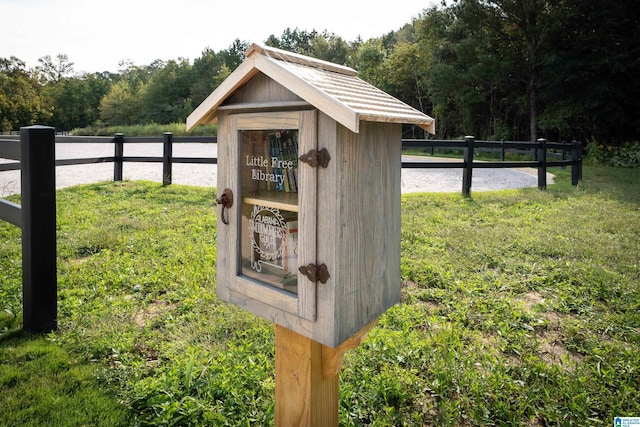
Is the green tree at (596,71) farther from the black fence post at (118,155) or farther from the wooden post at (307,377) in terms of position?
the wooden post at (307,377)

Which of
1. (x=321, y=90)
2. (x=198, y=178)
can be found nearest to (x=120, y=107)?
(x=198, y=178)

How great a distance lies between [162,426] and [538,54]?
22.6 metres

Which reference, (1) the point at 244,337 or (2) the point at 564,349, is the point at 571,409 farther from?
(1) the point at 244,337

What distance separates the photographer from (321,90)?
4.30 ft

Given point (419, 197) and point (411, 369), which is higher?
point (419, 197)

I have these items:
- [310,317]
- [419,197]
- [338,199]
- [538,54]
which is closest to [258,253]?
[310,317]

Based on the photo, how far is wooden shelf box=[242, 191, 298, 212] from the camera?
1.52 metres

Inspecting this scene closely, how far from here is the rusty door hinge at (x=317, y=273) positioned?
1.41m

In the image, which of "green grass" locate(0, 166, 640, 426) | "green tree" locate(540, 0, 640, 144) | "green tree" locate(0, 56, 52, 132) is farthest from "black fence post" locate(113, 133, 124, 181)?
"green tree" locate(0, 56, 52, 132)

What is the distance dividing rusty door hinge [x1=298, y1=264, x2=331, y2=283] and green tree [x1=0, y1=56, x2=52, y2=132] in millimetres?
42692

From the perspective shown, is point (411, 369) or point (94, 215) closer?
point (411, 369)

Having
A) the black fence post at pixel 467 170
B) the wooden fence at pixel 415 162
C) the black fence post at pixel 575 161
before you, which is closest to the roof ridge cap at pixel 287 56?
the wooden fence at pixel 415 162

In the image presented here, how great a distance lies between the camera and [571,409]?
2145mm

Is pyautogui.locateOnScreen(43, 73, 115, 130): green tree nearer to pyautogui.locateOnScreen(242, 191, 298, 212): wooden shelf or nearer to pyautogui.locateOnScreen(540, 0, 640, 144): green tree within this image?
pyautogui.locateOnScreen(540, 0, 640, 144): green tree
